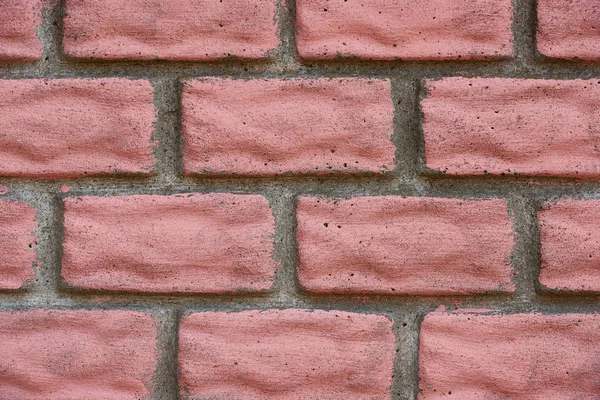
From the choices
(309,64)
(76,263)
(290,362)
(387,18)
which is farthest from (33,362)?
(387,18)

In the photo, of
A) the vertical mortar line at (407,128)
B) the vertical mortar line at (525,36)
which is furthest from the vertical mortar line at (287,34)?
the vertical mortar line at (525,36)

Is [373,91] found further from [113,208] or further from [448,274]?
[113,208]

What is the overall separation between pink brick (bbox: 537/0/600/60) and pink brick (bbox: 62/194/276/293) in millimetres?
378

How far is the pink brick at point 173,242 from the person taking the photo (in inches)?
24.4

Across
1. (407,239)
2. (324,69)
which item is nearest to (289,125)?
(324,69)

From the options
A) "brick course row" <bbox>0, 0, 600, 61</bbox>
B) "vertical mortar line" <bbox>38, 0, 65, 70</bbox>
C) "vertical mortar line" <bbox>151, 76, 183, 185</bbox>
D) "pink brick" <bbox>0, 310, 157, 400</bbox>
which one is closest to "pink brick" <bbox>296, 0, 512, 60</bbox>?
"brick course row" <bbox>0, 0, 600, 61</bbox>

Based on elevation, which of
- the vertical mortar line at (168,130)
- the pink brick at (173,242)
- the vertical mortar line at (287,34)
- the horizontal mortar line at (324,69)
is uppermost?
the vertical mortar line at (287,34)

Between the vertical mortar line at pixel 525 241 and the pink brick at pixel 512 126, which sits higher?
the pink brick at pixel 512 126

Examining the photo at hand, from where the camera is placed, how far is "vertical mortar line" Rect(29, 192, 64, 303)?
63 cm

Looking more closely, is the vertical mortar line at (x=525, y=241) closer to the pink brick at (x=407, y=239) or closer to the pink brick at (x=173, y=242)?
the pink brick at (x=407, y=239)

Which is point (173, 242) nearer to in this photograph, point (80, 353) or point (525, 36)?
point (80, 353)

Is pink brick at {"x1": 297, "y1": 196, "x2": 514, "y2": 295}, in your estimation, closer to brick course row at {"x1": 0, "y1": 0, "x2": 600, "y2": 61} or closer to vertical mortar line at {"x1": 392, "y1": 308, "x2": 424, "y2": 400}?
vertical mortar line at {"x1": 392, "y1": 308, "x2": 424, "y2": 400}

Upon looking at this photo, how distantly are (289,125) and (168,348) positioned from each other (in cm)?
30

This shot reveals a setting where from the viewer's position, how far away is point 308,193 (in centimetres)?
62
